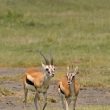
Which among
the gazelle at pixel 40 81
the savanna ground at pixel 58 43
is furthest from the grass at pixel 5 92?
the gazelle at pixel 40 81

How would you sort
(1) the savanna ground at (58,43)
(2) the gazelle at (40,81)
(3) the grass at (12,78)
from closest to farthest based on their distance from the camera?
(2) the gazelle at (40,81) < (1) the savanna ground at (58,43) < (3) the grass at (12,78)

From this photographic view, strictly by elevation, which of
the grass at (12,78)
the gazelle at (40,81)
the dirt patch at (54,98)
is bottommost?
the dirt patch at (54,98)

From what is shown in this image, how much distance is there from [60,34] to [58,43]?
3.34 meters

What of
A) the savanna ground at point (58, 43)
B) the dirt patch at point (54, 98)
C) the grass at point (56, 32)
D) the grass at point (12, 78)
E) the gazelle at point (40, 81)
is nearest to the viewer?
the gazelle at point (40, 81)

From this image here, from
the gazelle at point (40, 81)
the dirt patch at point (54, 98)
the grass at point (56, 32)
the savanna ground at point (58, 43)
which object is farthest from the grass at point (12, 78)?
the gazelle at point (40, 81)

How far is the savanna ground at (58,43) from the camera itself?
44.1ft

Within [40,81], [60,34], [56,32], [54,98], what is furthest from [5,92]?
[56,32]

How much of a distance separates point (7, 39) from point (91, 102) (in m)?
12.4

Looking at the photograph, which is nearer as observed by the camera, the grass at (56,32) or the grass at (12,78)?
the grass at (12,78)

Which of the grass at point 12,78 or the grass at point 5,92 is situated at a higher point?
the grass at point 12,78

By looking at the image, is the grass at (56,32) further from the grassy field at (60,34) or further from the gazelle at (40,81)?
the gazelle at (40,81)

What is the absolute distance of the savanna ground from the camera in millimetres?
13438

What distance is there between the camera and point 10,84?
48.9 ft

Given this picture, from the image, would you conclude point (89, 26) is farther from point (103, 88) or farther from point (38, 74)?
point (38, 74)
